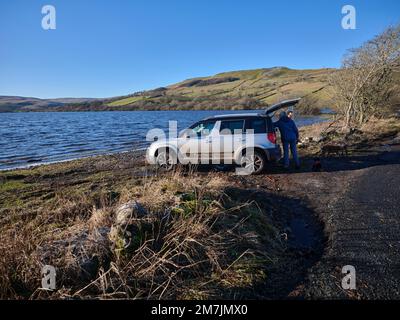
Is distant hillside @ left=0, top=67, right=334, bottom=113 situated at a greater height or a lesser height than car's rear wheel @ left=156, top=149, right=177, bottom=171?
greater

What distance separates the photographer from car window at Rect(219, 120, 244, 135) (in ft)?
29.8

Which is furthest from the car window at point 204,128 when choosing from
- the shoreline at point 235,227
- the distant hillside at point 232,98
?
the distant hillside at point 232,98

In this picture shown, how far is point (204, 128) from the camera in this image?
9.34 meters

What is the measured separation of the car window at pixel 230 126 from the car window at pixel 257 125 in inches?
9.7

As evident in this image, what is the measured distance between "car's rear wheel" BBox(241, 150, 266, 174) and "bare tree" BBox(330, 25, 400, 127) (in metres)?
11.1

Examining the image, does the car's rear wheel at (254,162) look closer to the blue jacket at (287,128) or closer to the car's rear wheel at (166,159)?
the blue jacket at (287,128)

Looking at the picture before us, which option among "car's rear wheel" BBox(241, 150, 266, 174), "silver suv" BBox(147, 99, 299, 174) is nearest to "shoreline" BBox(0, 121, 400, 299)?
"car's rear wheel" BBox(241, 150, 266, 174)

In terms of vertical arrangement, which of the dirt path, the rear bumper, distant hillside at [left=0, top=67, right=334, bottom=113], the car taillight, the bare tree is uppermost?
distant hillside at [left=0, top=67, right=334, bottom=113]

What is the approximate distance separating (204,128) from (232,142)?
1054 millimetres

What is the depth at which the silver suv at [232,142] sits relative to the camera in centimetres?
896

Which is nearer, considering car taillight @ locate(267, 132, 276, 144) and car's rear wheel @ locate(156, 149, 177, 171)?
car taillight @ locate(267, 132, 276, 144)

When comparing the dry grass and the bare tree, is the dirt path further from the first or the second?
the bare tree
